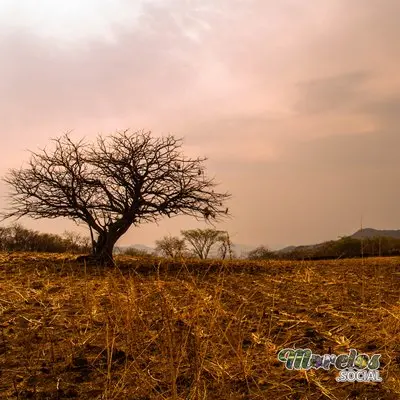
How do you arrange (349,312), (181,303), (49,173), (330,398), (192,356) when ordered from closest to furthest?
1. (330,398)
2. (192,356)
3. (349,312)
4. (181,303)
5. (49,173)

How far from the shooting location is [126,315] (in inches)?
147

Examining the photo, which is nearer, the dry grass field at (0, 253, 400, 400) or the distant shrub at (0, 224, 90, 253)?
the dry grass field at (0, 253, 400, 400)

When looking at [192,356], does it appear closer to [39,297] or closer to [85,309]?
[85,309]

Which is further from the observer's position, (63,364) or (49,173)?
(49,173)

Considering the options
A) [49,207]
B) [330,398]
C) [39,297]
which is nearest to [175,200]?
[49,207]

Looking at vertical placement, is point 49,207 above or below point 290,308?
above

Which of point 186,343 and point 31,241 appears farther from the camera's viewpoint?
point 31,241

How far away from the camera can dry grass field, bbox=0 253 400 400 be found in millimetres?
2896

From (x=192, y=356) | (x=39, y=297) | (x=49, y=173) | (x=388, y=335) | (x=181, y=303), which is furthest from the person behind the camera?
(x=49, y=173)

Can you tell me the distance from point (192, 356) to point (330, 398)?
1.03m

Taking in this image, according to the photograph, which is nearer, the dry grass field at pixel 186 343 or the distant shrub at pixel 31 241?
the dry grass field at pixel 186 343

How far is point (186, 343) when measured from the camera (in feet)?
10.9

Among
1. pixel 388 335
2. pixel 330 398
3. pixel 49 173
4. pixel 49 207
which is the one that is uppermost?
pixel 49 173

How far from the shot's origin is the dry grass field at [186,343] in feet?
9.50
